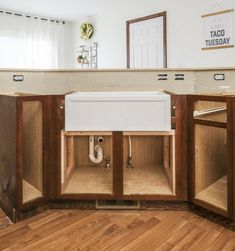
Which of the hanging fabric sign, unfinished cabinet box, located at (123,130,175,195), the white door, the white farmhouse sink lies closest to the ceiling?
the white door

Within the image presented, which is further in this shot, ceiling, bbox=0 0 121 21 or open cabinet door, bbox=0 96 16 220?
ceiling, bbox=0 0 121 21

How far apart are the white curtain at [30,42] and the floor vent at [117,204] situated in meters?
3.39

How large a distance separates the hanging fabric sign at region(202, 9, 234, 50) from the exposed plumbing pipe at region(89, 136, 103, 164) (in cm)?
184

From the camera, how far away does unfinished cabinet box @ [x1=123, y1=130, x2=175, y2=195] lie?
216 cm

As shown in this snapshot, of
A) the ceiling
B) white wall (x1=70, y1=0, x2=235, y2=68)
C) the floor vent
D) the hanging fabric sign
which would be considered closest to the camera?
the floor vent

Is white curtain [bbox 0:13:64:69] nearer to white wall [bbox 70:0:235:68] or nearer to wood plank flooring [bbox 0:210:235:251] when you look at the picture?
white wall [bbox 70:0:235:68]

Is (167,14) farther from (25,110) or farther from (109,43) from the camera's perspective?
(25,110)

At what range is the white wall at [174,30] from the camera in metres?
3.19

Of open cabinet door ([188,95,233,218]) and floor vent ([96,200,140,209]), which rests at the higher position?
open cabinet door ([188,95,233,218])

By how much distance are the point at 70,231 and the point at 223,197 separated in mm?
1088

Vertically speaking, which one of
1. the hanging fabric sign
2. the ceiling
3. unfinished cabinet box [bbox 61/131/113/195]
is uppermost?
the ceiling

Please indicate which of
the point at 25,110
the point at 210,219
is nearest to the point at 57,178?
the point at 25,110

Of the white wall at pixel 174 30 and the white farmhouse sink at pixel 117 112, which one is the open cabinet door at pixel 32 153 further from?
the white wall at pixel 174 30

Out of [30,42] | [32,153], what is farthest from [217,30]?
[30,42]
